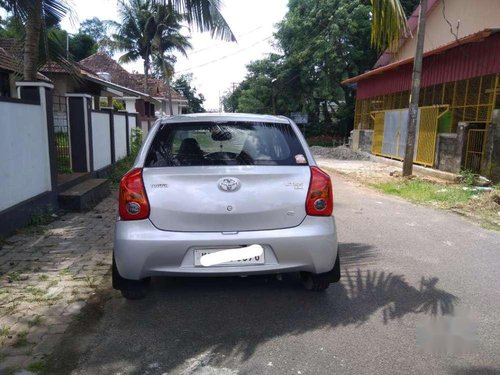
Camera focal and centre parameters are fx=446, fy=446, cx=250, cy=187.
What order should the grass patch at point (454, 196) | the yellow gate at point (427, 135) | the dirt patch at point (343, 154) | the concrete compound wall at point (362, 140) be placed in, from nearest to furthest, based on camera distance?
the grass patch at point (454, 196)
the yellow gate at point (427, 135)
the dirt patch at point (343, 154)
the concrete compound wall at point (362, 140)

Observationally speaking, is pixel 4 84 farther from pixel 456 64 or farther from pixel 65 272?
pixel 456 64

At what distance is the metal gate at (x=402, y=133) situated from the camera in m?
13.4

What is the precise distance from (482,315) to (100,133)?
9153 millimetres

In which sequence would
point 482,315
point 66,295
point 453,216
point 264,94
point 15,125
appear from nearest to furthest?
point 482,315, point 66,295, point 15,125, point 453,216, point 264,94

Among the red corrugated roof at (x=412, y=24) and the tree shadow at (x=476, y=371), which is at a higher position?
the red corrugated roof at (x=412, y=24)

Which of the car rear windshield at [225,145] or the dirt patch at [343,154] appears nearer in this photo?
the car rear windshield at [225,145]

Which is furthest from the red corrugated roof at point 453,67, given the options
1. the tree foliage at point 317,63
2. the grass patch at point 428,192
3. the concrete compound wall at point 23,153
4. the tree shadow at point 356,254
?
the concrete compound wall at point 23,153

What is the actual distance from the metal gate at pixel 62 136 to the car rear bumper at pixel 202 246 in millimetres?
5992

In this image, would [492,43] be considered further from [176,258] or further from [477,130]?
[176,258]

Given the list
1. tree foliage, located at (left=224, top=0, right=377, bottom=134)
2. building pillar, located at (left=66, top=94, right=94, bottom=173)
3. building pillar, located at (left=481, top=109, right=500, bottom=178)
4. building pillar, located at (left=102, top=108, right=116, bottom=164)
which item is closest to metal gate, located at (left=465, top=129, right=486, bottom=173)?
building pillar, located at (left=481, top=109, right=500, bottom=178)

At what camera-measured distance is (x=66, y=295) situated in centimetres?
387

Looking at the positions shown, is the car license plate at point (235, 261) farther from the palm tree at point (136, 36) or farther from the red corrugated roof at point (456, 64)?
the palm tree at point (136, 36)

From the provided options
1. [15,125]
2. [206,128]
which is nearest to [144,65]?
[15,125]

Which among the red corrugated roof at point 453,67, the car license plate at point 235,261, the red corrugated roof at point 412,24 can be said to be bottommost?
the car license plate at point 235,261
